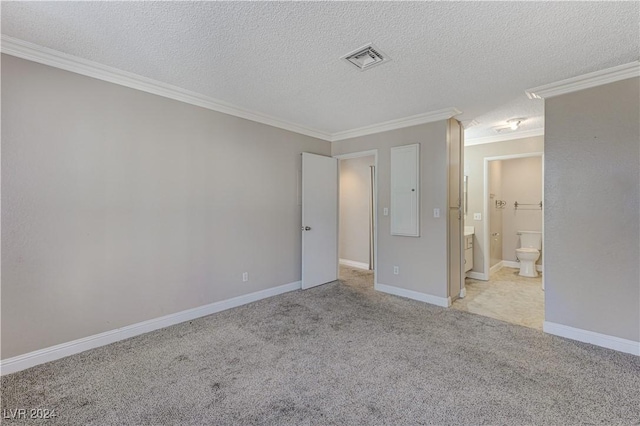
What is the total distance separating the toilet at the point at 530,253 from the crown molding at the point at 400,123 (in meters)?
3.20

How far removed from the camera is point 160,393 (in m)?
1.85

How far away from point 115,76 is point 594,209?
14.8 feet

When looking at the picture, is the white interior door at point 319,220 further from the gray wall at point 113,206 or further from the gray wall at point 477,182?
the gray wall at point 477,182

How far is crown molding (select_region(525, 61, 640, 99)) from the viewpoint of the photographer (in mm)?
2363

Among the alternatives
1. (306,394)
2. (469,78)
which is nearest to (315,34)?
(469,78)

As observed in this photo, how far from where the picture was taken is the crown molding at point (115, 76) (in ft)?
6.90

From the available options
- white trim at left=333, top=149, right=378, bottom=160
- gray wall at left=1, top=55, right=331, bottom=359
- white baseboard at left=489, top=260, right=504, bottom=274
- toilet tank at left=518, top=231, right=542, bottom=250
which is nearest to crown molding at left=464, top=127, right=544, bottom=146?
white trim at left=333, top=149, right=378, bottom=160

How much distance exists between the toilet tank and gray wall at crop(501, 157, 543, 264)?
0.22 m

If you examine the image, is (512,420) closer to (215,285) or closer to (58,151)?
(215,285)

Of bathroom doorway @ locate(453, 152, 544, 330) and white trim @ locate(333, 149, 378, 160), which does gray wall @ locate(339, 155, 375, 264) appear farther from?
bathroom doorway @ locate(453, 152, 544, 330)

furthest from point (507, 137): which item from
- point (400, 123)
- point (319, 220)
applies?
point (319, 220)

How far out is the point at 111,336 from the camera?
252 cm

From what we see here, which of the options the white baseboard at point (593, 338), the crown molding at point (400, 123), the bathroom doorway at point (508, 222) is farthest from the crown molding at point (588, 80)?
the white baseboard at point (593, 338)

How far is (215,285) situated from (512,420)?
2881 millimetres
